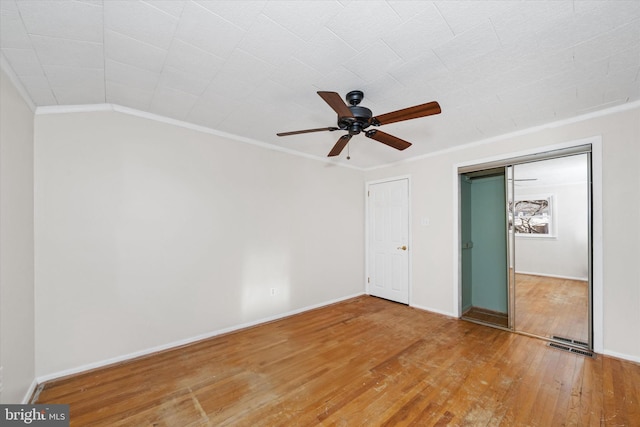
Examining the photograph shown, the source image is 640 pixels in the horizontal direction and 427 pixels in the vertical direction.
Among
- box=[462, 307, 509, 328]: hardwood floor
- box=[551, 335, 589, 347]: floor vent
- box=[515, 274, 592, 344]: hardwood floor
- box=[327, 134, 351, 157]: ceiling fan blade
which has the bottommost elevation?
box=[462, 307, 509, 328]: hardwood floor

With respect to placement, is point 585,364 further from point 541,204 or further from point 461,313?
point 541,204

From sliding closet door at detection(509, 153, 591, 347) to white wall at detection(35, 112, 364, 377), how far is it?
119 inches

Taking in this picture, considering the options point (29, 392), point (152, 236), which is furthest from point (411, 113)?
→ point (29, 392)

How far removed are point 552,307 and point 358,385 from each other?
312 cm

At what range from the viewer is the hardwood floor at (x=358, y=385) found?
1830 millimetres

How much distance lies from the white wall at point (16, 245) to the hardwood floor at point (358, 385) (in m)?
0.42

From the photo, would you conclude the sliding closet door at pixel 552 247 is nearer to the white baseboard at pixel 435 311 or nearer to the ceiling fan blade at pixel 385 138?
the white baseboard at pixel 435 311

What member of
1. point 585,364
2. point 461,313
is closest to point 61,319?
point 461,313

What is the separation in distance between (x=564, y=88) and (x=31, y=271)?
193 inches

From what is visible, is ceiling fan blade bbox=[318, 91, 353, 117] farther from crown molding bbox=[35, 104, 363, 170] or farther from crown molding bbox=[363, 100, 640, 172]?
crown molding bbox=[363, 100, 640, 172]

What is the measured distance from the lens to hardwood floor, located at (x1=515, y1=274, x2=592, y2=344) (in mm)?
2938

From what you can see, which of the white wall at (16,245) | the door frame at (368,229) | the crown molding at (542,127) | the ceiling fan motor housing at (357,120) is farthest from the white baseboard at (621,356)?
the white wall at (16,245)

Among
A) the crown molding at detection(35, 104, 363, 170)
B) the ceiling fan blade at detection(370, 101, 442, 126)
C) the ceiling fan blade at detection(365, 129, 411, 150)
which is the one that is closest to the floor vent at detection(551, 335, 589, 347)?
the ceiling fan blade at detection(365, 129, 411, 150)

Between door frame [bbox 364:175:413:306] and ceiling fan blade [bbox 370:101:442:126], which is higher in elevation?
ceiling fan blade [bbox 370:101:442:126]
